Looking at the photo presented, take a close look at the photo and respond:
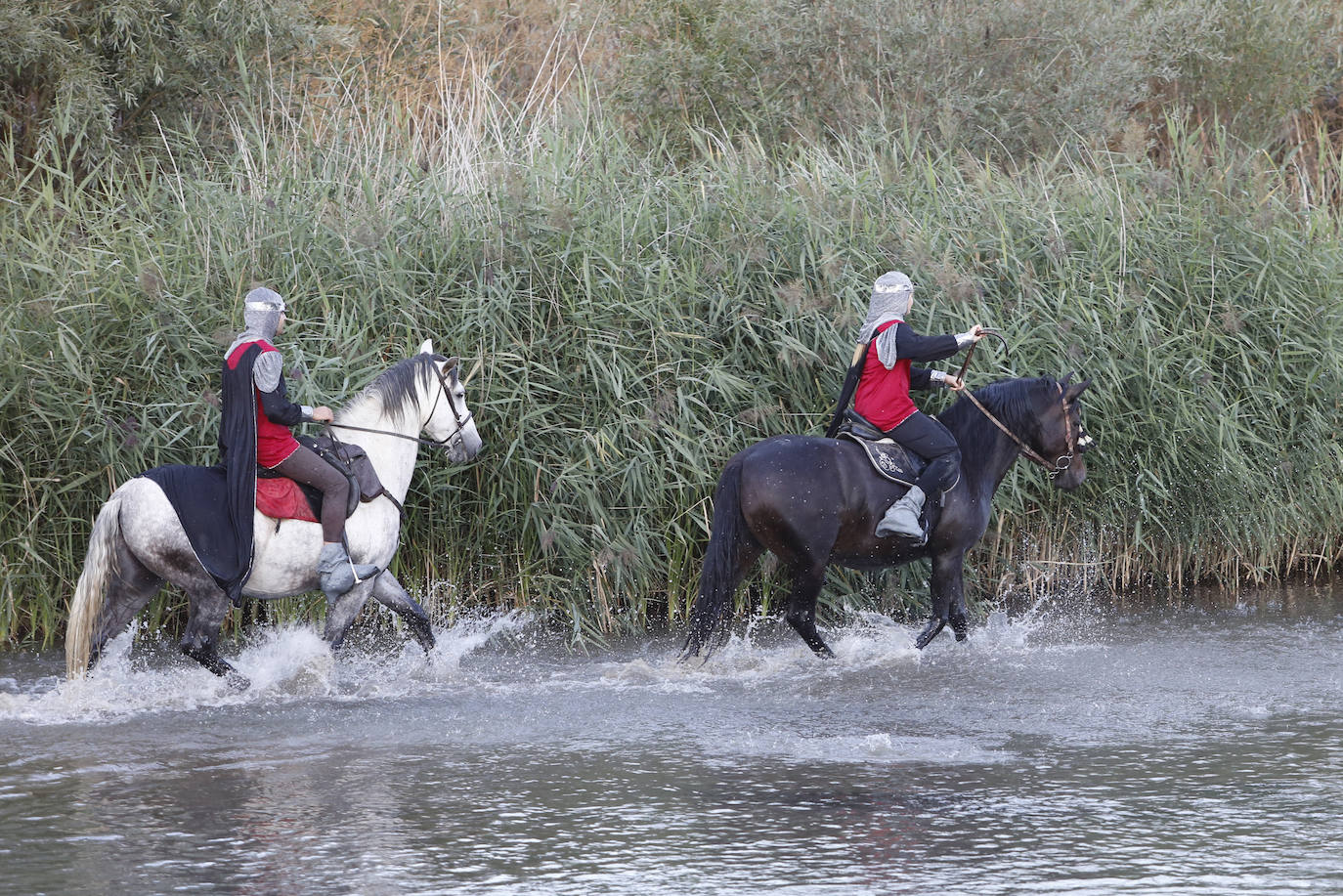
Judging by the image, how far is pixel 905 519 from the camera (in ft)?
25.7

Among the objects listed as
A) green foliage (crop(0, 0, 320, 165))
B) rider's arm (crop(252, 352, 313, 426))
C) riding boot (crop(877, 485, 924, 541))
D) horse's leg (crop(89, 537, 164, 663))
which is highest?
green foliage (crop(0, 0, 320, 165))

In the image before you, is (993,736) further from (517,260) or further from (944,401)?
(517,260)

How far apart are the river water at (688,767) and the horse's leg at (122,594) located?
0.73ft

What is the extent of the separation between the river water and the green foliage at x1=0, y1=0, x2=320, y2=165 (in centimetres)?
497

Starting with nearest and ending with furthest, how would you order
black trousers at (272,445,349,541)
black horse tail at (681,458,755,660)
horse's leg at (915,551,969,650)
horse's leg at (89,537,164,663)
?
1. horse's leg at (89,537,164,663)
2. black trousers at (272,445,349,541)
3. black horse tail at (681,458,755,660)
4. horse's leg at (915,551,969,650)

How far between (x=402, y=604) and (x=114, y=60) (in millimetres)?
6864

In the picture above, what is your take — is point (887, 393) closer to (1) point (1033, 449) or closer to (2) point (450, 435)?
(1) point (1033, 449)

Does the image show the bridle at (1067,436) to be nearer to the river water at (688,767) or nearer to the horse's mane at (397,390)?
the river water at (688,767)

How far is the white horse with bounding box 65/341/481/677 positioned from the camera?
23.1 feet

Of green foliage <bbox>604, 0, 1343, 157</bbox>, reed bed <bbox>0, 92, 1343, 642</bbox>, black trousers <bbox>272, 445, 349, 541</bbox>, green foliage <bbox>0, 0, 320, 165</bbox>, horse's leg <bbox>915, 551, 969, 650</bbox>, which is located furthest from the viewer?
green foliage <bbox>604, 0, 1343, 157</bbox>

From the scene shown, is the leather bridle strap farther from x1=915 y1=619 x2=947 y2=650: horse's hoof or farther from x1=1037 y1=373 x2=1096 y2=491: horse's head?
x1=915 y1=619 x2=947 y2=650: horse's hoof

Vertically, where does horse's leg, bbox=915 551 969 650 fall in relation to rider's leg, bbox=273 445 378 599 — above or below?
below

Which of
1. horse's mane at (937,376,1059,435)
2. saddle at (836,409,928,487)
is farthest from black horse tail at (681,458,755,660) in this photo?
horse's mane at (937,376,1059,435)

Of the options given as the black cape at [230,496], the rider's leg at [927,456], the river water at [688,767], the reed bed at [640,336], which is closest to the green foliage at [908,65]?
the reed bed at [640,336]
